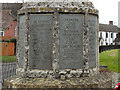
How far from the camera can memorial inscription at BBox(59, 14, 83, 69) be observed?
19.7 feet

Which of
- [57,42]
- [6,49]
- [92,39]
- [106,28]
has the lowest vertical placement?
[6,49]

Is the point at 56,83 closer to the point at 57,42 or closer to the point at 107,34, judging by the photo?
the point at 57,42

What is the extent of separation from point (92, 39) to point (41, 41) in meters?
1.78

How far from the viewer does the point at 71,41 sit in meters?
6.02

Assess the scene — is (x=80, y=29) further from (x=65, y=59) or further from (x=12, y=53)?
(x=12, y=53)

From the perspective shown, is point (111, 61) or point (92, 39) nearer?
point (92, 39)

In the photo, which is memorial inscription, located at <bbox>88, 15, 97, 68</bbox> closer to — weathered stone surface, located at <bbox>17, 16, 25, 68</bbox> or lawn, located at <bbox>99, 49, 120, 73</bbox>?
weathered stone surface, located at <bbox>17, 16, 25, 68</bbox>

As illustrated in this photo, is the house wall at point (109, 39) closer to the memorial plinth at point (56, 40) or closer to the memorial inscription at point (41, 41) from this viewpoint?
the memorial plinth at point (56, 40)

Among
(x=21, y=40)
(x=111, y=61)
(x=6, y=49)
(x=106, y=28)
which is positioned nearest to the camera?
(x=21, y=40)

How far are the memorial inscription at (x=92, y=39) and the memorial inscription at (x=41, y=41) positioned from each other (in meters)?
1.37

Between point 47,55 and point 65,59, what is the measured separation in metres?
0.59

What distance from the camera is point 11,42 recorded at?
95.3ft

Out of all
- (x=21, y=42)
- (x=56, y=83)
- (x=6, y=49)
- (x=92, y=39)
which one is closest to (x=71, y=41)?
(x=92, y=39)

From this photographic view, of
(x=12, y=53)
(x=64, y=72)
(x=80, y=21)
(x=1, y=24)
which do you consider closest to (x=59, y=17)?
(x=80, y=21)
